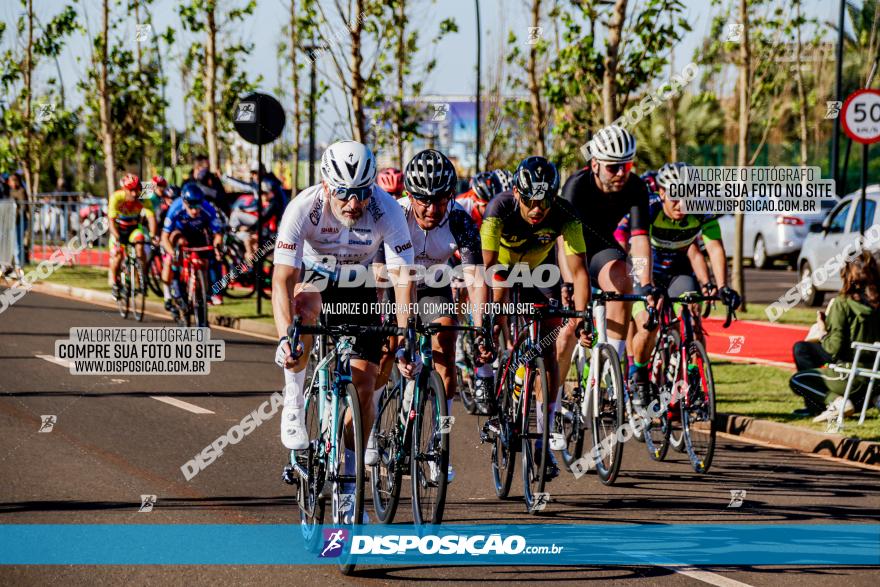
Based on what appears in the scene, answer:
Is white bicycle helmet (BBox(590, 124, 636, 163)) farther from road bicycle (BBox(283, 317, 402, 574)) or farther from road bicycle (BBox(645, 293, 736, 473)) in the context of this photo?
road bicycle (BBox(283, 317, 402, 574))

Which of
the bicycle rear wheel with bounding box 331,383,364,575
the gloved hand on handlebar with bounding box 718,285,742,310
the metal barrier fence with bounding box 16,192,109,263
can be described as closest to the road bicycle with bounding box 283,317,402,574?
the bicycle rear wheel with bounding box 331,383,364,575

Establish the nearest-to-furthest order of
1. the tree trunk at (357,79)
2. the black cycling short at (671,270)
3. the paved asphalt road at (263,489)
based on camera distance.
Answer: the paved asphalt road at (263,489)
the black cycling short at (671,270)
the tree trunk at (357,79)

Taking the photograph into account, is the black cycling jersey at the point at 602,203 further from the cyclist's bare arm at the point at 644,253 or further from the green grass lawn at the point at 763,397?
the green grass lawn at the point at 763,397

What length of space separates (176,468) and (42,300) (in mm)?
14129

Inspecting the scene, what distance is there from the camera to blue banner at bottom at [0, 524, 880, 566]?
6.28 metres

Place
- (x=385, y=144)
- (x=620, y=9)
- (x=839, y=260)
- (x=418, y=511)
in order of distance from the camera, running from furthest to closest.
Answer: (x=385, y=144), (x=839, y=260), (x=620, y=9), (x=418, y=511)

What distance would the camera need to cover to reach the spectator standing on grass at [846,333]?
10.3 meters

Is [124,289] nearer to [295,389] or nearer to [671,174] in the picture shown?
[671,174]

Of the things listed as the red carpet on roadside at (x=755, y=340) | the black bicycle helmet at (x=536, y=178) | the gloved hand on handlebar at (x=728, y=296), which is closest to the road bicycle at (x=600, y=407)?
the gloved hand on handlebar at (x=728, y=296)

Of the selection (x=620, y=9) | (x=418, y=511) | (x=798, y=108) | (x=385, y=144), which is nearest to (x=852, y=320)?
(x=418, y=511)

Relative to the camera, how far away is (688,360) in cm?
880

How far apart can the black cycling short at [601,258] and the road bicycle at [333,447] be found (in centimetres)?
329

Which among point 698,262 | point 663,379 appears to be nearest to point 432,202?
point 663,379

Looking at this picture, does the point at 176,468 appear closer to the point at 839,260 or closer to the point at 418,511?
the point at 418,511
